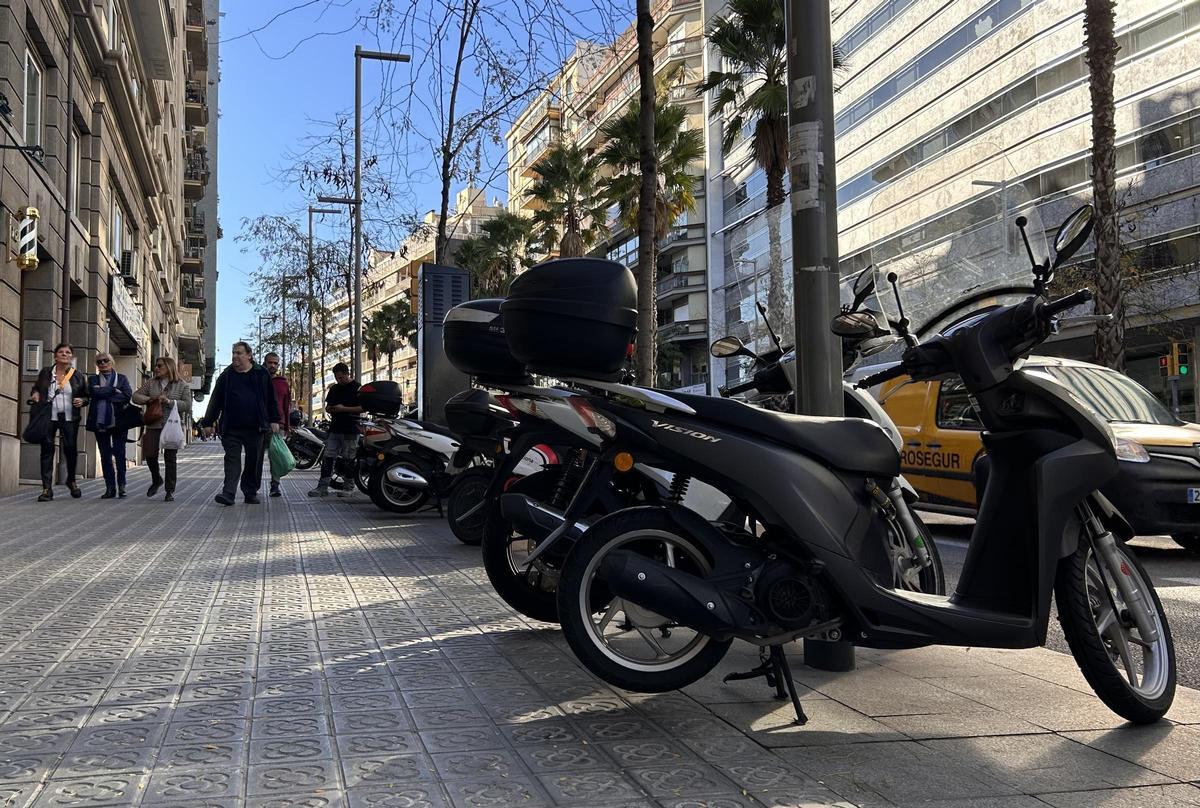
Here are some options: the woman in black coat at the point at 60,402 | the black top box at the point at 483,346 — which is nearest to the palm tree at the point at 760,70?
the woman in black coat at the point at 60,402

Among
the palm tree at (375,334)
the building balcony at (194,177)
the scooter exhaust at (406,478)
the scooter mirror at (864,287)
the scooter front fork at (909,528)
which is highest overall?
the building balcony at (194,177)

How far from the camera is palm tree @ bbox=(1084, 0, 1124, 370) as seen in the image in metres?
16.2

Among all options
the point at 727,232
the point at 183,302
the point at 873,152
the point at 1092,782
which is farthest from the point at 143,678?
the point at 183,302

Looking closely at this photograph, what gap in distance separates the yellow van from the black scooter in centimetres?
267

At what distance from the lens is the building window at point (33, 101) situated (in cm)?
1745

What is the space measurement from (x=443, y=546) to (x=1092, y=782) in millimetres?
6146

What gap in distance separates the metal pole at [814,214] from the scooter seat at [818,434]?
2.92 ft

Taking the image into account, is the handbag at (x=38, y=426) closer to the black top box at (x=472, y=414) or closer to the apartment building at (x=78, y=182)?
the apartment building at (x=78, y=182)

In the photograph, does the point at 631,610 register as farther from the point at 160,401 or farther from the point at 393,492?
the point at 160,401

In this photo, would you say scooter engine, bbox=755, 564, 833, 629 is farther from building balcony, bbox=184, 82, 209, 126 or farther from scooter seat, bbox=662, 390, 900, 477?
building balcony, bbox=184, 82, 209, 126

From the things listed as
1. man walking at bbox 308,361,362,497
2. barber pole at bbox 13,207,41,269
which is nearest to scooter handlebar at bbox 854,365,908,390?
man walking at bbox 308,361,362,497

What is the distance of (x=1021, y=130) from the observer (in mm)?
34719

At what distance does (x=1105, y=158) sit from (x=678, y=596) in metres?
15.8

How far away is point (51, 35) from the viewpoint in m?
17.9
